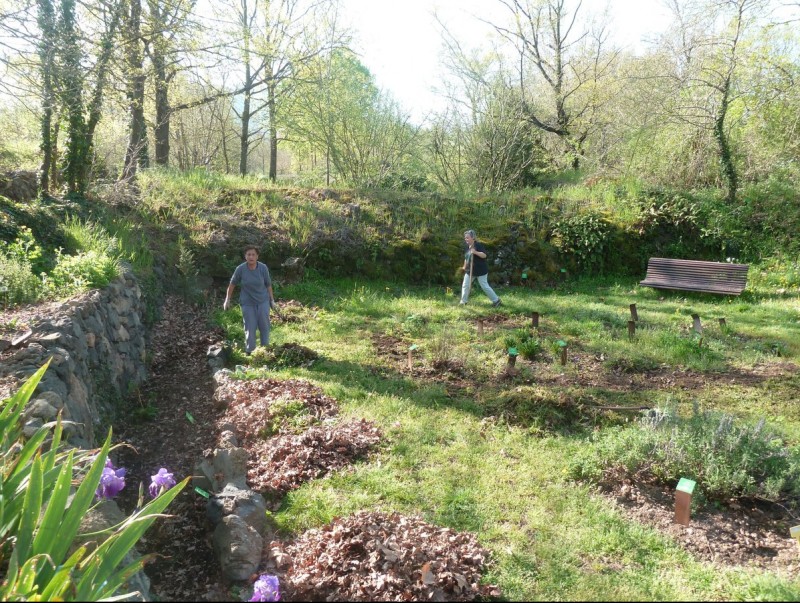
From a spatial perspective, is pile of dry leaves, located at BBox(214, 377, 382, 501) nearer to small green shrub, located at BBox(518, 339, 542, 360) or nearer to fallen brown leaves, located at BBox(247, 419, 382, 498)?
fallen brown leaves, located at BBox(247, 419, 382, 498)

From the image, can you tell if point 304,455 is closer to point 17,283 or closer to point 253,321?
point 253,321

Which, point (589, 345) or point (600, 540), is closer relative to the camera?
point (600, 540)

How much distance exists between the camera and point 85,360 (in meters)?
5.02

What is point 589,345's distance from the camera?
7312 mm

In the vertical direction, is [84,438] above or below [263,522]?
above

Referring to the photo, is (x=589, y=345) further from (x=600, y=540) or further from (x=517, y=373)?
(x=600, y=540)

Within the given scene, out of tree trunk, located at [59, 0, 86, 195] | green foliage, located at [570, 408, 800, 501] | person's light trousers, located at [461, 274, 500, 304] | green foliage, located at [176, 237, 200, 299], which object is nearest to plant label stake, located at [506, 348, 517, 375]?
green foliage, located at [570, 408, 800, 501]

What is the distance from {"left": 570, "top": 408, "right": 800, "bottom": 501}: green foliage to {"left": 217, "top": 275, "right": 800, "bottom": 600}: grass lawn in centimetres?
35

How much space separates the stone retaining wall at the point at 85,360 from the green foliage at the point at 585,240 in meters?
9.32

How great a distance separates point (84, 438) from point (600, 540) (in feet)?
13.6

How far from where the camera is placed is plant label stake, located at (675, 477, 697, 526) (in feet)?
10.8

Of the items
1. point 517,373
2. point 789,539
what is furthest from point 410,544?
point 517,373

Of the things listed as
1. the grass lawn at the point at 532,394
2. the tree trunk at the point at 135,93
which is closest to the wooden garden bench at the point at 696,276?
the grass lawn at the point at 532,394

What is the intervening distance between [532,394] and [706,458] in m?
1.74
